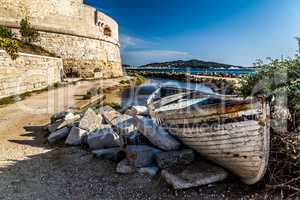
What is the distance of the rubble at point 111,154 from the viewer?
5.95m

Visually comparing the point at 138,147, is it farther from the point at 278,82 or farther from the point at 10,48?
the point at 10,48

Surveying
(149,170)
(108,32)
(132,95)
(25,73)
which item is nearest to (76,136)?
(149,170)

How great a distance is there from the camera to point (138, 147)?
5652 mm

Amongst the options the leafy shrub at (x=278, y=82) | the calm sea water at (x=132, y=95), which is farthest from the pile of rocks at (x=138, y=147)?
the calm sea water at (x=132, y=95)

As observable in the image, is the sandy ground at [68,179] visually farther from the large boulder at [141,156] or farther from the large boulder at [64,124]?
the large boulder at [64,124]

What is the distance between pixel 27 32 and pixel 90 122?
56.8ft

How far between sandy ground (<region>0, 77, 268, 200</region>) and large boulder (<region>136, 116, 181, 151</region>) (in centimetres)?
74

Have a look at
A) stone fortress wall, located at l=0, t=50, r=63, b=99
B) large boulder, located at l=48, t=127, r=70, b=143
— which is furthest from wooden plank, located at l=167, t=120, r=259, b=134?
stone fortress wall, located at l=0, t=50, r=63, b=99

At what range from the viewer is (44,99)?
543 inches

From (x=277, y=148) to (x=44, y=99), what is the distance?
38.5ft

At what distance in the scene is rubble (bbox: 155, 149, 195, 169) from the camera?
5059 millimetres

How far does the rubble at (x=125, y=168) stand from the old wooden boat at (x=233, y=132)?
1221 mm

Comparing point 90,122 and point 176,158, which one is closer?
point 176,158

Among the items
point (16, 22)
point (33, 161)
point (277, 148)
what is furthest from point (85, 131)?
point (16, 22)
